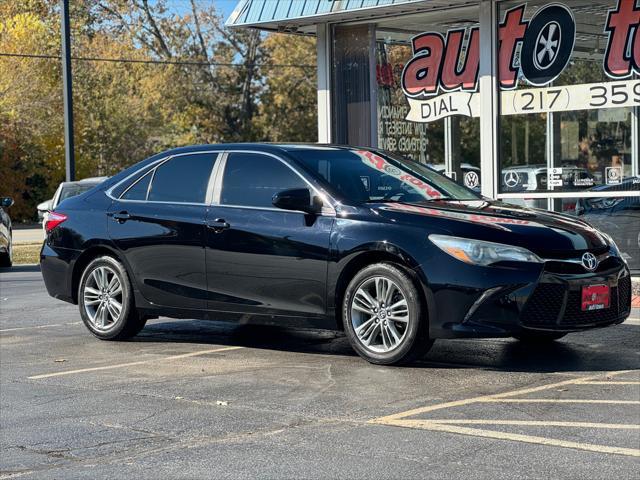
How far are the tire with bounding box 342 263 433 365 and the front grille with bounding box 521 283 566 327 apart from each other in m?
0.71

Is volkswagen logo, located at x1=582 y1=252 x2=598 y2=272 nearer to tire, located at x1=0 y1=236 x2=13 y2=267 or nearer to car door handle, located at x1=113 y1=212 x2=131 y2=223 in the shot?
car door handle, located at x1=113 y1=212 x2=131 y2=223

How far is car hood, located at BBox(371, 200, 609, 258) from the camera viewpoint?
778 cm

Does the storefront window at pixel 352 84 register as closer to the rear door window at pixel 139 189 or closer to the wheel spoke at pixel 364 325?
the rear door window at pixel 139 189

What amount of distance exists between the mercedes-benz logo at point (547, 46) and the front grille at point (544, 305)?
6.34 m

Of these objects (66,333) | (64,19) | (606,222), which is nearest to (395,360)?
(66,333)

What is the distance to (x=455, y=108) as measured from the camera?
1460 cm

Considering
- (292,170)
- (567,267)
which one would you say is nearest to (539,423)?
(567,267)

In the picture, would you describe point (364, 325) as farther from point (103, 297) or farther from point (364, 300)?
point (103, 297)

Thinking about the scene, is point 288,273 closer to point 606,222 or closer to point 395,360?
point 395,360

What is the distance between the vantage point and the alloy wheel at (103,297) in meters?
9.69

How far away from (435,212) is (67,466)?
11.7 ft

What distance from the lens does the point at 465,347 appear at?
9.08 m

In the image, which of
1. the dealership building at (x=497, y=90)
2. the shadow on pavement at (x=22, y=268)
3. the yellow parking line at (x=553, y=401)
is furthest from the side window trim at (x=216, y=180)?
the shadow on pavement at (x=22, y=268)

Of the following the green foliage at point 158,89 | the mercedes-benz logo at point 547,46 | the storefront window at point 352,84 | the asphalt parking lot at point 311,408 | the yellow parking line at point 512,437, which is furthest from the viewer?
the green foliage at point 158,89
